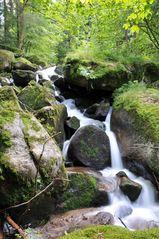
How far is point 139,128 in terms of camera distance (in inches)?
279

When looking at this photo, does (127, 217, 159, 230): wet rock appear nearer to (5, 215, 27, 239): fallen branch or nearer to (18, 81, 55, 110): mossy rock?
(5, 215, 27, 239): fallen branch

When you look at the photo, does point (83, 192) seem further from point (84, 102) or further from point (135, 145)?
point (84, 102)

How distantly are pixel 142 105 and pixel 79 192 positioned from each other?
309 centimetres

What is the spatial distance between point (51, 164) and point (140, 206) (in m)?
2.51

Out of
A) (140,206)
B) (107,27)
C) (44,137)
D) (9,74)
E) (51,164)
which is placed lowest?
(140,206)

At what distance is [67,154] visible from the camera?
24.0 ft

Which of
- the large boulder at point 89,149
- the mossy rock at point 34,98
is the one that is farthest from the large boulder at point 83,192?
the mossy rock at point 34,98

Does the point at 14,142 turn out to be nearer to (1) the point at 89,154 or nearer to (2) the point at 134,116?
(1) the point at 89,154

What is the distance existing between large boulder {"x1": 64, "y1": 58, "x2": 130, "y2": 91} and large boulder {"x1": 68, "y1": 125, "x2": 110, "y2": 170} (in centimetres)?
241

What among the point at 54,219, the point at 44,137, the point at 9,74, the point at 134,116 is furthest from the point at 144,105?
the point at 9,74

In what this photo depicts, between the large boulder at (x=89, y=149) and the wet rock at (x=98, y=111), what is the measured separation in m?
1.56

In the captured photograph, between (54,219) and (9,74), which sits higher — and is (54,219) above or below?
below

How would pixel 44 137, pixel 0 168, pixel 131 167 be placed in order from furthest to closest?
pixel 131 167 → pixel 44 137 → pixel 0 168

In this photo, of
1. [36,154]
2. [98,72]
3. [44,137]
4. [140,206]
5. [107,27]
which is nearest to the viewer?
[36,154]
